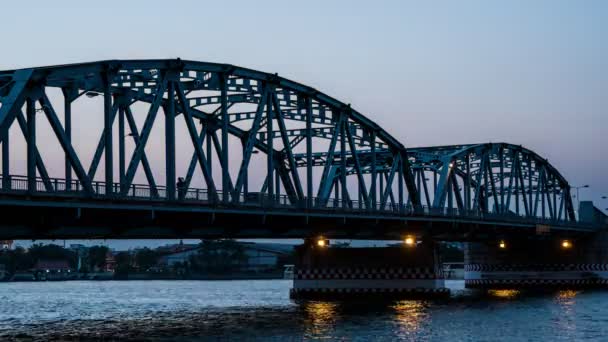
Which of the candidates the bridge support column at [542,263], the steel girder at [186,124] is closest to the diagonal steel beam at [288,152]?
the steel girder at [186,124]

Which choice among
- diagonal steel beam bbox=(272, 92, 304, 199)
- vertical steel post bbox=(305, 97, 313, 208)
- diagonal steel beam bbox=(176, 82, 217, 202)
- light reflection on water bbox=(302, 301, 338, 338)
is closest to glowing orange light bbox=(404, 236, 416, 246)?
light reflection on water bbox=(302, 301, 338, 338)

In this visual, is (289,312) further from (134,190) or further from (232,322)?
(134,190)

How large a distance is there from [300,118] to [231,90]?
39.7 ft

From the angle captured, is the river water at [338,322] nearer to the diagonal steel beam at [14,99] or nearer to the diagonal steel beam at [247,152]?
the diagonal steel beam at [247,152]

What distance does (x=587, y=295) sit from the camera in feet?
312

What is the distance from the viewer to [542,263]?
119375 mm

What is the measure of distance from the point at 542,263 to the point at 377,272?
3966 cm

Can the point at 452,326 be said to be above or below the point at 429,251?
below

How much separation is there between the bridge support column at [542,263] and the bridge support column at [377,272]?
104 ft

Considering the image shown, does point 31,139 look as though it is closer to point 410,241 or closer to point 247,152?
point 247,152

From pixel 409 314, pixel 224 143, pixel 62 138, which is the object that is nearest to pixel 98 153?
pixel 62 138

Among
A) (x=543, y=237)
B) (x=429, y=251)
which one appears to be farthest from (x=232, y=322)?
(x=543, y=237)

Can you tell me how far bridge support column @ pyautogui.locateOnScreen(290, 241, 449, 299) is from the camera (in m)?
85.2

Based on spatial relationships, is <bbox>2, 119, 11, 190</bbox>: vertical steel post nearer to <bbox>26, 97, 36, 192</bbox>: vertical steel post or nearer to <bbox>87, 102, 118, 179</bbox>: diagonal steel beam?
<bbox>26, 97, 36, 192</bbox>: vertical steel post
